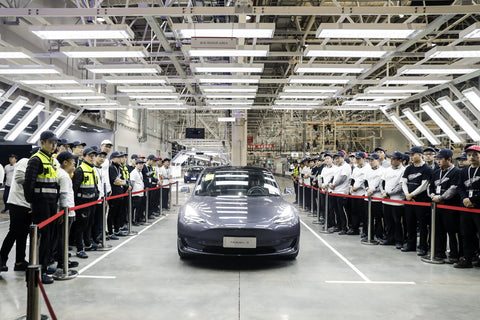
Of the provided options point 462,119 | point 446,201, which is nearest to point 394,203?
point 446,201

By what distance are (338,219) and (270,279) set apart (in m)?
4.17

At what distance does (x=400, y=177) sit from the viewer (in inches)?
257

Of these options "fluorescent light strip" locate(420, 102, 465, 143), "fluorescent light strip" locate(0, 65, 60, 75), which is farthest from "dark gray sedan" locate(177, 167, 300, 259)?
"fluorescent light strip" locate(420, 102, 465, 143)

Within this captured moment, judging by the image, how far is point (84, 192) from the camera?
5.43 metres

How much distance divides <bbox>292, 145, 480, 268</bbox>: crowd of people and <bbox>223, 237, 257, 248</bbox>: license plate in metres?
3.00

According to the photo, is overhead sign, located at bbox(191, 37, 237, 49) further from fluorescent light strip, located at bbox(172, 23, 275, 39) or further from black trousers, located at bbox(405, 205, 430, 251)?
black trousers, located at bbox(405, 205, 430, 251)

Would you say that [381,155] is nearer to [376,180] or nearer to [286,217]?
[376,180]

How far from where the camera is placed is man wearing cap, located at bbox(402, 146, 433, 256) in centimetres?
586

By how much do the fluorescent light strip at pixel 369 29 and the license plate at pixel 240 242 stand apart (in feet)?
12.6

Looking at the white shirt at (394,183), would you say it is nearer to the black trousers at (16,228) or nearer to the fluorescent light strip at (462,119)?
the fluorescent light strip at (462,119)

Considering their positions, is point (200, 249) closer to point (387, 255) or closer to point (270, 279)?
point (270, 279)

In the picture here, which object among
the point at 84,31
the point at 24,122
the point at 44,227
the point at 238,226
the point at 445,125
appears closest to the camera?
the point at 44,227

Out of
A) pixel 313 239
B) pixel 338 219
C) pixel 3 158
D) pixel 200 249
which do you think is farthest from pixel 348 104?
pixel 3 158

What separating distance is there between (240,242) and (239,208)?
584 millimetres
